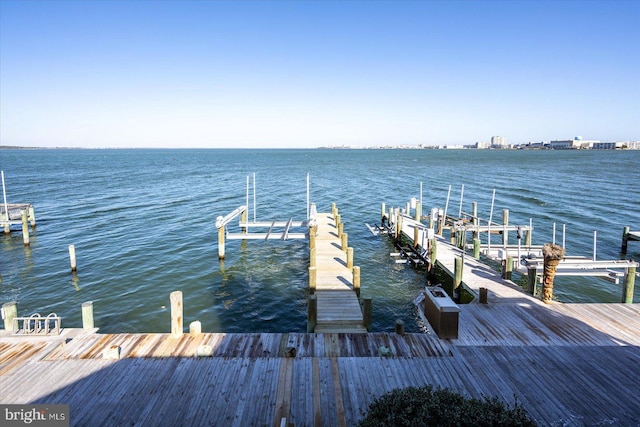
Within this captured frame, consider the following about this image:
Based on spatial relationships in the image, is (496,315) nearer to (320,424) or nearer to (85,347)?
(320,424)

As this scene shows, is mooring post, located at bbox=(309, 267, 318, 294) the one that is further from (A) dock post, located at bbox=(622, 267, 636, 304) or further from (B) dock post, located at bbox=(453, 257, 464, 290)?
(A) dock post, located at bbox=(622, 267, 636, 304)

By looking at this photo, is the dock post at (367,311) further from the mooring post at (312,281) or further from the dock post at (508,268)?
the dock post at (508,268)

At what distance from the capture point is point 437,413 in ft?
15.7

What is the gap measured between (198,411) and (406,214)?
3074 centimetres

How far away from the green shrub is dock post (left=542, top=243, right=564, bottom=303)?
9.31 metres

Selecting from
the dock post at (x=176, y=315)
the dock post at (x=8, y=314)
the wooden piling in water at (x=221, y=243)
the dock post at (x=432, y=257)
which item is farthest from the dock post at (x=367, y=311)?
the wooden piling in water at (x=221, y=243)

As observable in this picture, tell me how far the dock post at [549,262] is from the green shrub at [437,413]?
367 inches

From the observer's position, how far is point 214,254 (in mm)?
25969

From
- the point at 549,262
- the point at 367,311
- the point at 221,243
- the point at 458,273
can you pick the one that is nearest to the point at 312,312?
the point at 367,311

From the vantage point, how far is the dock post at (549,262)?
12484 mm

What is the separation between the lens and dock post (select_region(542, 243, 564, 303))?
12.5m

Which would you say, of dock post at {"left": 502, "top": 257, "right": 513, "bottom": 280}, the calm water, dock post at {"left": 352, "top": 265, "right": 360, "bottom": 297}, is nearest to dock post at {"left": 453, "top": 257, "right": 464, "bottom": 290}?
dock post at {"left": 502, "top": 257, "right": 513, "bottom": 280}

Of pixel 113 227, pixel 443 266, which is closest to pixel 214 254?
pixel 113 227

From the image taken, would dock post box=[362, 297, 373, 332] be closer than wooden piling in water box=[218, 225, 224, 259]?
Yes
